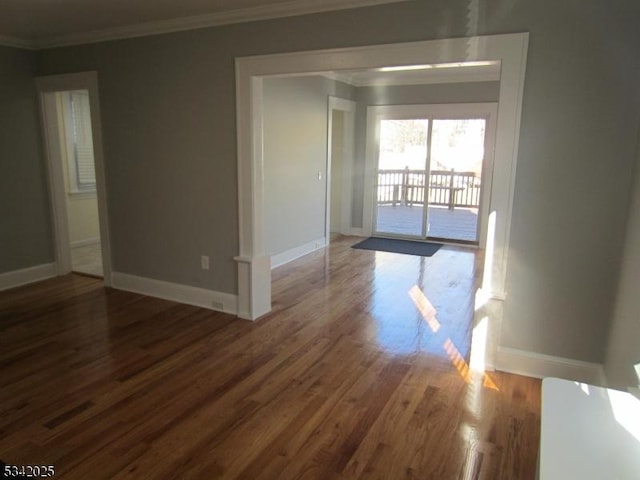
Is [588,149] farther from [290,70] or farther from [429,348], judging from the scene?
[290,70]

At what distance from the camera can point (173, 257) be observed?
427cm

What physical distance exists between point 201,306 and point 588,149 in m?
3.29

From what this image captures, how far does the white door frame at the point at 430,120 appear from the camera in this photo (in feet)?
21.2

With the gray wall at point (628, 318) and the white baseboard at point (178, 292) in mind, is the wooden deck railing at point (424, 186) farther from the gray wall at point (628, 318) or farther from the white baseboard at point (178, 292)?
the gray wall at point (628, 318)

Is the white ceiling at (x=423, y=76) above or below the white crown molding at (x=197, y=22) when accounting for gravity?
above

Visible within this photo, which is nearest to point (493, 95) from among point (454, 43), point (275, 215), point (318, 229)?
point (318, 229)

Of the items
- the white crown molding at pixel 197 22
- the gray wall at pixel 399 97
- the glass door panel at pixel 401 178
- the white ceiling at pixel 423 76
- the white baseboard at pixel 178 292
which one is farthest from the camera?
the glass door panel at pixel 401 178

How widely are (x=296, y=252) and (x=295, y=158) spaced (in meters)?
1.26

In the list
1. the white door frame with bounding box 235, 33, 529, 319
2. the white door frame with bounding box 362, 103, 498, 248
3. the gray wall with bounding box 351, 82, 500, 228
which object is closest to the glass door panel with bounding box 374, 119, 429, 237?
the white door frame with bounding box 362, 103, 498, 248

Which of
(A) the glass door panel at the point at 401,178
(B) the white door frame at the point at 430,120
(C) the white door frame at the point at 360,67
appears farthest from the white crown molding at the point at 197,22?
A: (A) the glass door panel at the point at 401,178

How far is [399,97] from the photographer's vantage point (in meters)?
6.93

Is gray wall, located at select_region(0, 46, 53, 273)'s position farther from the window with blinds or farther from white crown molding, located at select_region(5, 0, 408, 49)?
the window with blinds

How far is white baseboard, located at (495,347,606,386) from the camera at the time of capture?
2791 millimetres

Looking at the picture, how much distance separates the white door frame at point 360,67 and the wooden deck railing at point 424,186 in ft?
13.2
